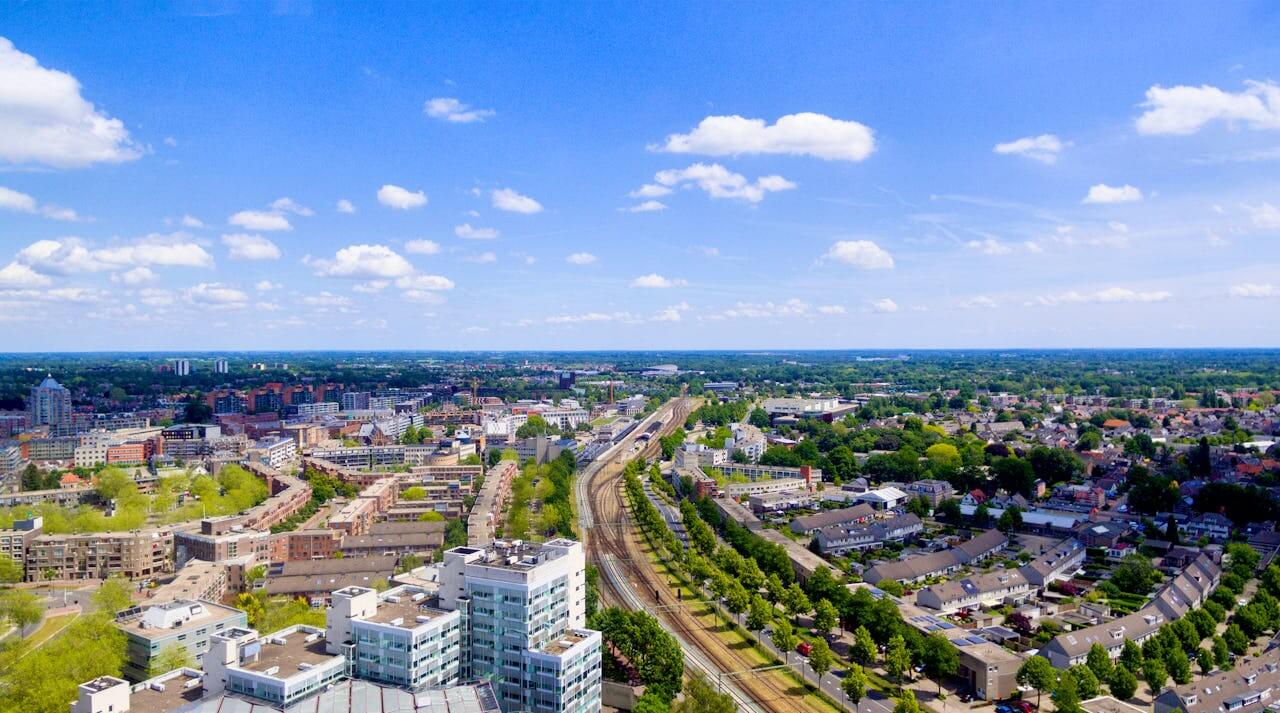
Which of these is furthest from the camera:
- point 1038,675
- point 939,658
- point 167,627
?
point 167,627

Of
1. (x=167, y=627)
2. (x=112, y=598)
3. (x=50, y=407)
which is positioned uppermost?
(x=50, y=407)

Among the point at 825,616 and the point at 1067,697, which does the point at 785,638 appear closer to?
the point at 825,616

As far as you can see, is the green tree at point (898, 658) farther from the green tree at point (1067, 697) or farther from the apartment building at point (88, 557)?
the apartment building at point (88, 557)

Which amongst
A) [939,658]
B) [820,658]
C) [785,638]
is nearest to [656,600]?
[785,638]

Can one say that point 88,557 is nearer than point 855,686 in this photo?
No

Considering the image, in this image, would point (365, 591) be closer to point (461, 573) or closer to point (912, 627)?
point (461, 573)

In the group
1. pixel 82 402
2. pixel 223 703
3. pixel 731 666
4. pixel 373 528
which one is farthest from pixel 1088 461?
pixel 82 402

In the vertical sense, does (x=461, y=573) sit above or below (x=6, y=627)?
above
